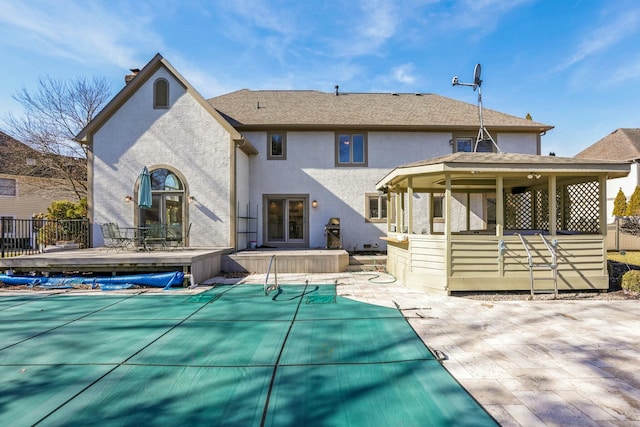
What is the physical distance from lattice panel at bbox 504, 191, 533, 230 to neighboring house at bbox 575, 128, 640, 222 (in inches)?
692

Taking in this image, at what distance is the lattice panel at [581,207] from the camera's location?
7.56 metres

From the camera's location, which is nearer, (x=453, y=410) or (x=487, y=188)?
(x=453, y=410)

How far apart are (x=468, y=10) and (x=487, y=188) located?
19.6ft

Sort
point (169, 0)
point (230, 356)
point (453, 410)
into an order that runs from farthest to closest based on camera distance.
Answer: point (169, 0) → point (230, 356) → point (453, 410)

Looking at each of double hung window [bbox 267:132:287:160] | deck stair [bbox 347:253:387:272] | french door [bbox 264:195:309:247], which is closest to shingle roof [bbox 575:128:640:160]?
deck stair [bbox 347:253:387:272]

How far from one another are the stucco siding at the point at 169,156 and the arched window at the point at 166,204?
0.28m

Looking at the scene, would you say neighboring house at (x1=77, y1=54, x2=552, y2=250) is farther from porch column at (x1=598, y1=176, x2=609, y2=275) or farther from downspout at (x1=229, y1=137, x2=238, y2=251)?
porch column at (x1=598, y1=176, x2=609, y2=275)

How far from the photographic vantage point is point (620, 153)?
25.2 meters

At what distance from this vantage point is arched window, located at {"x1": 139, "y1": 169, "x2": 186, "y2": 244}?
1062 cm

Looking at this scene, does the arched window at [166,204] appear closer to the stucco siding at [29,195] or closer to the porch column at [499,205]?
the porch column at [499,205]

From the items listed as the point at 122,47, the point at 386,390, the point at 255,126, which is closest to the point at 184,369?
the point at 386,390

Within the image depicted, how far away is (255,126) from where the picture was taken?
12.0 meters

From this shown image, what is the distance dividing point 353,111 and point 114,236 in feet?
32.0

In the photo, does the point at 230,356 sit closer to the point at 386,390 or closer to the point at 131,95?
the point at 386,390
